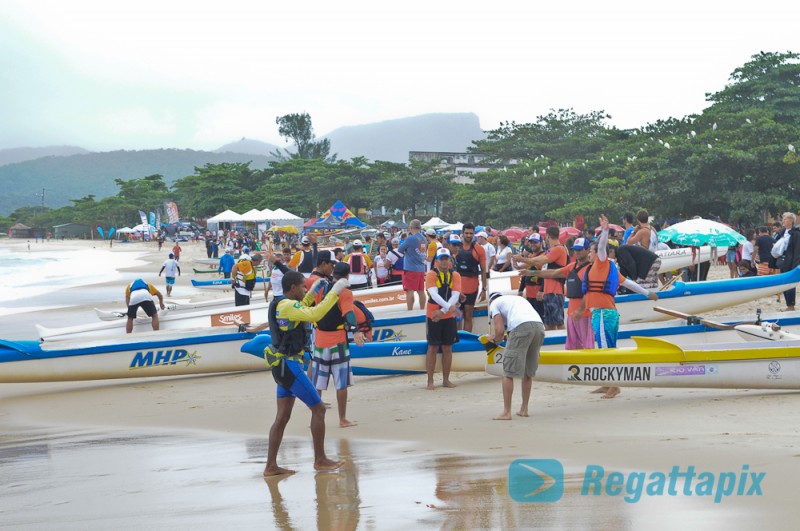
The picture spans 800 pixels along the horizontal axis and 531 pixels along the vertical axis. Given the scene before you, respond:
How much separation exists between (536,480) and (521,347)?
2225 mm

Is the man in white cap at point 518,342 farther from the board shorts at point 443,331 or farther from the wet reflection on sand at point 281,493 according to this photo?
the board shorts at point 443,331

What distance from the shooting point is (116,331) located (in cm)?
1420

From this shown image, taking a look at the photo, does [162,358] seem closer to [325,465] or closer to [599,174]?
[325,465]

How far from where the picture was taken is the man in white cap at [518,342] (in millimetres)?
7695

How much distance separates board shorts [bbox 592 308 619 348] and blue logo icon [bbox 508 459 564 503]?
8.92ft

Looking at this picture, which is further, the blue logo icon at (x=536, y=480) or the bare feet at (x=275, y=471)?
the bare feet at (x=275, y=471)

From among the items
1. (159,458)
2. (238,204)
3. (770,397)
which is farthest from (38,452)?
(238,204)

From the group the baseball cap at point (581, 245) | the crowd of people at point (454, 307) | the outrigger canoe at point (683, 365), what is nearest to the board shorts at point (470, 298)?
the crowd of people at point (454, 307)

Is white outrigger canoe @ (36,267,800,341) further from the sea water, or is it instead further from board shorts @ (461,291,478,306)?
the sea water

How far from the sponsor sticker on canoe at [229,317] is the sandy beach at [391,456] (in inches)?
154

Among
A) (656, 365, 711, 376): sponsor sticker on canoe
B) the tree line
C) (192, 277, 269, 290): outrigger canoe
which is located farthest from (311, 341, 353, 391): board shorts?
the tree line

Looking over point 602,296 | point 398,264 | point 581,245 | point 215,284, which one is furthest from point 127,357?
point 215,284

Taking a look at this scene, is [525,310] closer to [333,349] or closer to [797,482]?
[333,349]

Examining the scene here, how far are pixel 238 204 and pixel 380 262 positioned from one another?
64011mm
